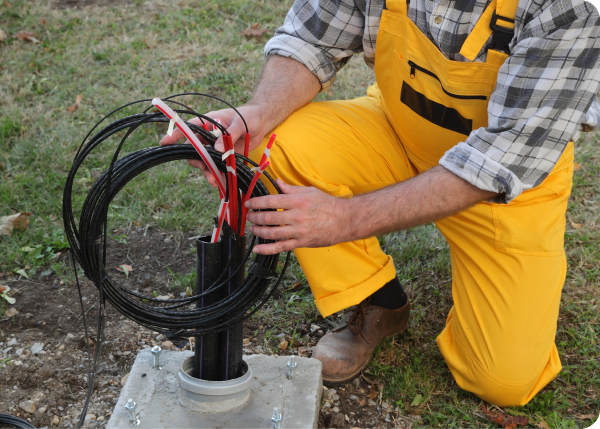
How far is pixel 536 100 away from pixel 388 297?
→ 111 cm

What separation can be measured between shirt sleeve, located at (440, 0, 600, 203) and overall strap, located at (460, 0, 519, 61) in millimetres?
52

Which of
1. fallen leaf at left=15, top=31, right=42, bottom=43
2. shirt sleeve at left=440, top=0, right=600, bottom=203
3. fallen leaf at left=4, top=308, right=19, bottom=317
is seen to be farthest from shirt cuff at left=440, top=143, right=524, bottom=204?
fallen leaf at left=15, top=31, right=42, bottom=43

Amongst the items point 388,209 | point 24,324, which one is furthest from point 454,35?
point 24,324

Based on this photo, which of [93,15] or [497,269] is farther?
[93,15]

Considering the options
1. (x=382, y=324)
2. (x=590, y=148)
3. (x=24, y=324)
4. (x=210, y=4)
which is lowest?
(x=24, y=324)

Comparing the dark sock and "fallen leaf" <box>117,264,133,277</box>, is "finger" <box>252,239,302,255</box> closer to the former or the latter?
the dark sock

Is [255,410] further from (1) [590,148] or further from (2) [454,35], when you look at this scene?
(1) [590,148]

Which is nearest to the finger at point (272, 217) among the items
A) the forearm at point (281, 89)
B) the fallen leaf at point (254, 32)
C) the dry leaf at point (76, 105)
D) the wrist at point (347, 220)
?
the wrist at point (347, 220)

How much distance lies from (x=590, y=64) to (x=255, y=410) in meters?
1.57

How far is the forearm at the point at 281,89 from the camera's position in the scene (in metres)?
2.36

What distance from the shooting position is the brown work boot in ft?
8.00

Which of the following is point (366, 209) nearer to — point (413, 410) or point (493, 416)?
point (413, 410)

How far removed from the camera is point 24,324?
2.66 meters

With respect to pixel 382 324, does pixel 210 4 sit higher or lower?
higher
